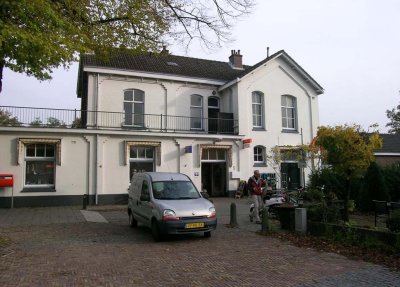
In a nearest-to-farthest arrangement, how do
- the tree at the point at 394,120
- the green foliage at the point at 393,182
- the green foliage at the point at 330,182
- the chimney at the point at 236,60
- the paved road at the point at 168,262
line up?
the paved road at the point at 168,262 → the green foliage at the point at 330,182 → the green foliage at the point at 393,182 → the chimney at the point at 236,60 → the tree at the point at 394,120

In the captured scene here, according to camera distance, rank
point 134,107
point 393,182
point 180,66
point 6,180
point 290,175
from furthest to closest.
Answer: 1. point 180,66
2. point 290,175
3. point 134,107
4. point 6,180
5. point 393,182

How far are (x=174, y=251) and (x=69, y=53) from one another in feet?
17.1

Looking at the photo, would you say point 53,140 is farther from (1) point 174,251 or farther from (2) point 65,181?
(1) point 174,251

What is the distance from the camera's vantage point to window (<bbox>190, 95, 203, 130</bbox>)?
81.3 feet

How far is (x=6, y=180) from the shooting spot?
60.1 ft

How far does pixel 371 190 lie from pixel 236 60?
16.4 m

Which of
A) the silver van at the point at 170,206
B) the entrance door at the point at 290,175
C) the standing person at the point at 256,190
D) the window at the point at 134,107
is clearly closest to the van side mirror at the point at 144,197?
the silver van at the point at 170,206

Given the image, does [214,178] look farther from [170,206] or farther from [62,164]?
[170,206]

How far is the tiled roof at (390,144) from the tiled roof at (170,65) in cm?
1609

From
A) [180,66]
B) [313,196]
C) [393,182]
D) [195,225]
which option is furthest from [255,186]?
[180,66]

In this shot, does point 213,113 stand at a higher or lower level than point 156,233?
higher

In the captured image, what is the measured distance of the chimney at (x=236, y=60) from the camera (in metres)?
29.7

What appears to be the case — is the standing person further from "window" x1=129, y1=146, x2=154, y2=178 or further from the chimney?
the chimney

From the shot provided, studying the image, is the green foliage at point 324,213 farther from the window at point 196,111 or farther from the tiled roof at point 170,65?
the window at point 196,111
